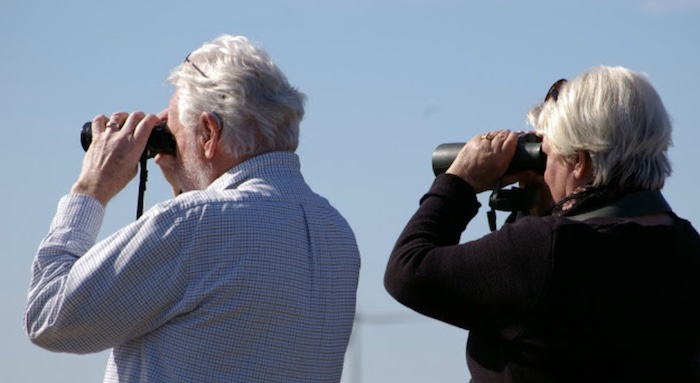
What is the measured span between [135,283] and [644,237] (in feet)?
4.46

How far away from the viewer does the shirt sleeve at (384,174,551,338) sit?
10.8 ft

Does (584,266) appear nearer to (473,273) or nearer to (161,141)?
(473,273)

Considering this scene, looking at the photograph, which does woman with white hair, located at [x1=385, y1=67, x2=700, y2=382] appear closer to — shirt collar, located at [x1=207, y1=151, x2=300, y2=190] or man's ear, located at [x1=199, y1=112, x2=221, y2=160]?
shirt collar, located at [x1=207, y1=151, x2=300, y2=190]

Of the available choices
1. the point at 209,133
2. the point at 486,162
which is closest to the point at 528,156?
the point at 486,162

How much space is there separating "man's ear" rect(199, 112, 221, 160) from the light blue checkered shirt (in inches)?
5.6

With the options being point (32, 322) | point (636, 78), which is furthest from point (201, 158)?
point (636, 78)

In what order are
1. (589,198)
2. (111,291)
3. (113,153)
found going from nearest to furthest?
1. (111,291)
2. (589,198)
3. (113,153)

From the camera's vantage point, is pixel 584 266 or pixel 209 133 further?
pixel 209 133

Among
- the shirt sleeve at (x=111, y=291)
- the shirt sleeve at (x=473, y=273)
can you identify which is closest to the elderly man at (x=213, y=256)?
the shirt sleeve at (x=111, y=291)

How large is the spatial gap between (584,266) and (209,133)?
3.59 ft

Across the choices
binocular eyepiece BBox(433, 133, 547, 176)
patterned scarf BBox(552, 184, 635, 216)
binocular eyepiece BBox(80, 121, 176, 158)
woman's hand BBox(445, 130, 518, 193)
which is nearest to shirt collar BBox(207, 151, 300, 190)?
binocular eyepiece BBox(80, 121, 176, 158)

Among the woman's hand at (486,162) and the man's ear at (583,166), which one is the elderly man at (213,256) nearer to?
the woman's hand at (486,162)

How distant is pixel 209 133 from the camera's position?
3516 millimetres

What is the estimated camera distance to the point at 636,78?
351 centimetres
